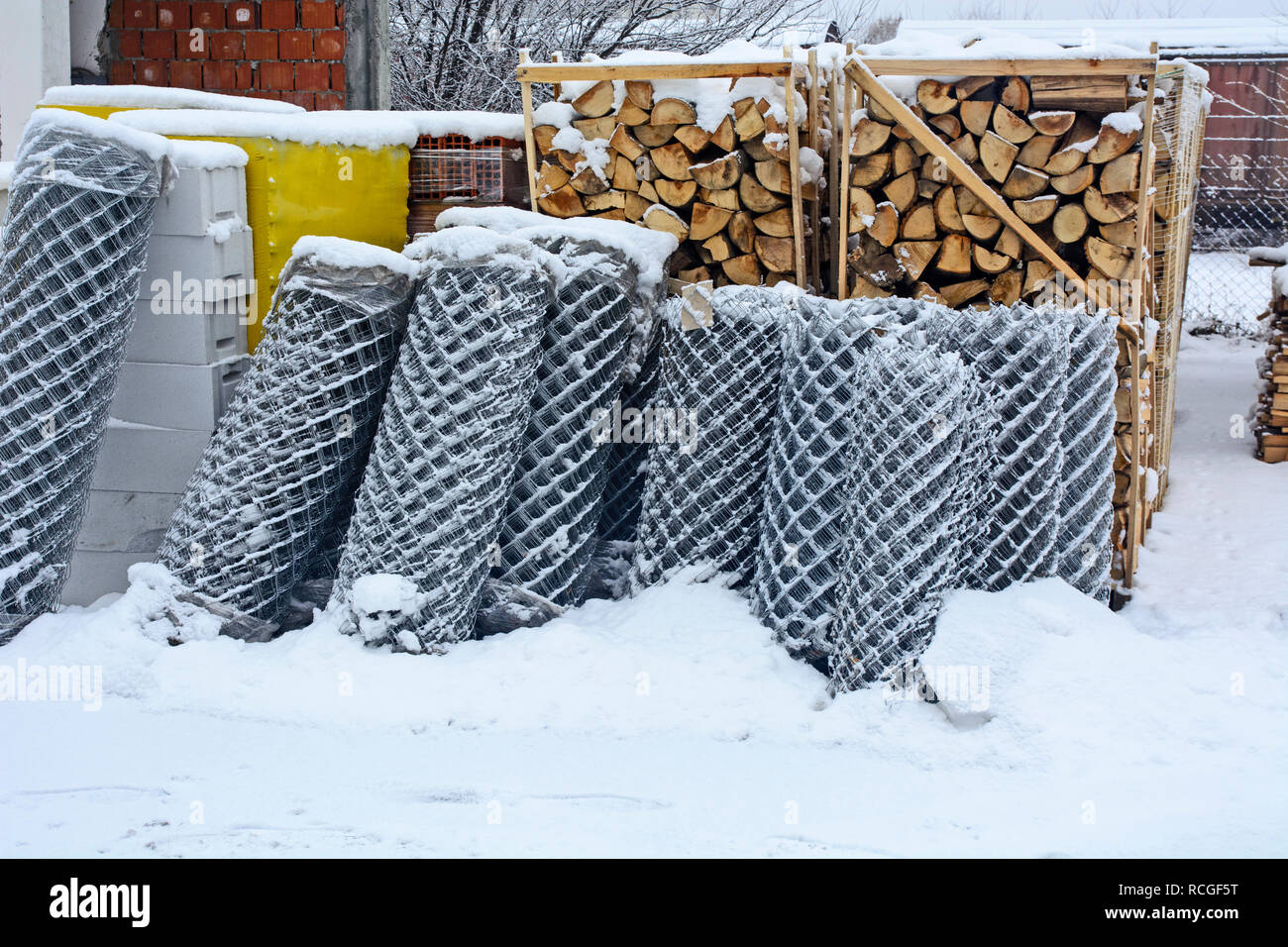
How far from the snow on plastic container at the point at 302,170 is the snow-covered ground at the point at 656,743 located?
1568mm

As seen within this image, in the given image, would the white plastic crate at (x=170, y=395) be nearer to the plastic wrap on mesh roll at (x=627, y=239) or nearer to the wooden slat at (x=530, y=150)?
the plastic wrap on mesh roll at (x=627, y=239)

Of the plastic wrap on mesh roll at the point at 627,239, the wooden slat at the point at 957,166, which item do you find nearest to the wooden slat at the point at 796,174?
the wooden slat at the point at 957,166

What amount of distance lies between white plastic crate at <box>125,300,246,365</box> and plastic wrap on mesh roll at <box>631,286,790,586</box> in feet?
5.78

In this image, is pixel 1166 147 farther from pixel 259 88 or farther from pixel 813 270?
pixel 259 88

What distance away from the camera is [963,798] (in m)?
2.88

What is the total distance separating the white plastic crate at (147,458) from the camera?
4281 mm

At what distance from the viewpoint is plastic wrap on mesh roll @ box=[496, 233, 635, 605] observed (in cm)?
392

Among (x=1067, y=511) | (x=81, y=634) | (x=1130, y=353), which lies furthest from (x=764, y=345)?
(x=81, y=634)

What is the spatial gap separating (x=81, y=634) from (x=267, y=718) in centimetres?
75

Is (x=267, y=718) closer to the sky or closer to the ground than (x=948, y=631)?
closer to the ground

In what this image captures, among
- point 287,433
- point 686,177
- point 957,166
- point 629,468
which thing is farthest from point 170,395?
point 957,166

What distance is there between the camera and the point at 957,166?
425 cm

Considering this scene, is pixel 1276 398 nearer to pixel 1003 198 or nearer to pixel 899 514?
pixel 1003 198

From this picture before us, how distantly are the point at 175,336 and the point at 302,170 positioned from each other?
33.5 inches
